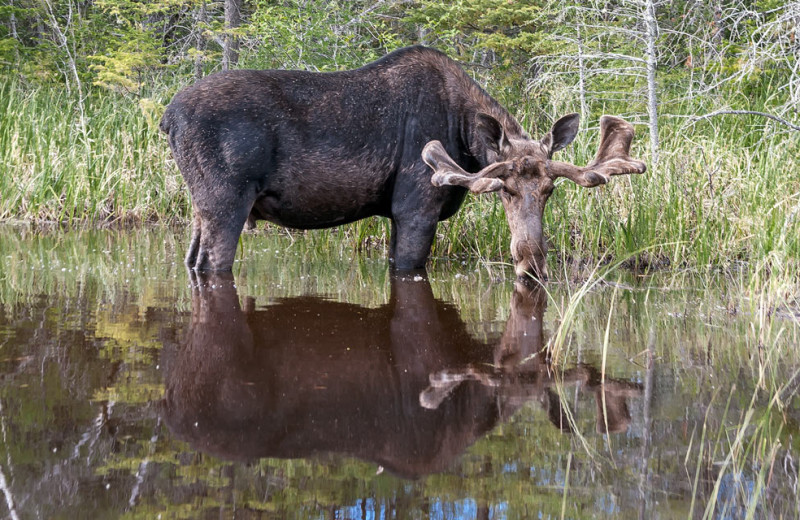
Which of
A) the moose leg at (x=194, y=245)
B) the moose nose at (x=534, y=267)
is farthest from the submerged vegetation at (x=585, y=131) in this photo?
the moose leg at (x=194, y=245)

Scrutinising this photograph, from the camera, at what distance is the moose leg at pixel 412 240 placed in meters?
7.57

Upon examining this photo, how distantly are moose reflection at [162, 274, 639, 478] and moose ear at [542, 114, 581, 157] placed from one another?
1.92 metres

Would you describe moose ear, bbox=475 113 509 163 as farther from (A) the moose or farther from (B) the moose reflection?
(B) the moose reflection

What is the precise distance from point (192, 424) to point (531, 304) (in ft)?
11.1

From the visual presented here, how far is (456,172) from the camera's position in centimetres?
704

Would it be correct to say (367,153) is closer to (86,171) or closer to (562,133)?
(562,133)

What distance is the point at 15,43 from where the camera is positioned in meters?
17.9

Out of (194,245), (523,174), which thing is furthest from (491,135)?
(194,245)

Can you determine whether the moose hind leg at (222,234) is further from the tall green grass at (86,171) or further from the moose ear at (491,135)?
the tall green grass at (86,171)

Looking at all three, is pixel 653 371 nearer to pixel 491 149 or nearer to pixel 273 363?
pixel 273 363

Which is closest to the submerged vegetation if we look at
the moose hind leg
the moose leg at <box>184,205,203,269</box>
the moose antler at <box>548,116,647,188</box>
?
the moose antler at <box>548,116,647,188</box>

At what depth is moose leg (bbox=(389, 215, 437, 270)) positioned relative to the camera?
24.8 feet

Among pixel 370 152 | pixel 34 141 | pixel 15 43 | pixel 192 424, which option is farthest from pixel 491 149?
pixel 15 43

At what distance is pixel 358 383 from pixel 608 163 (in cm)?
397
